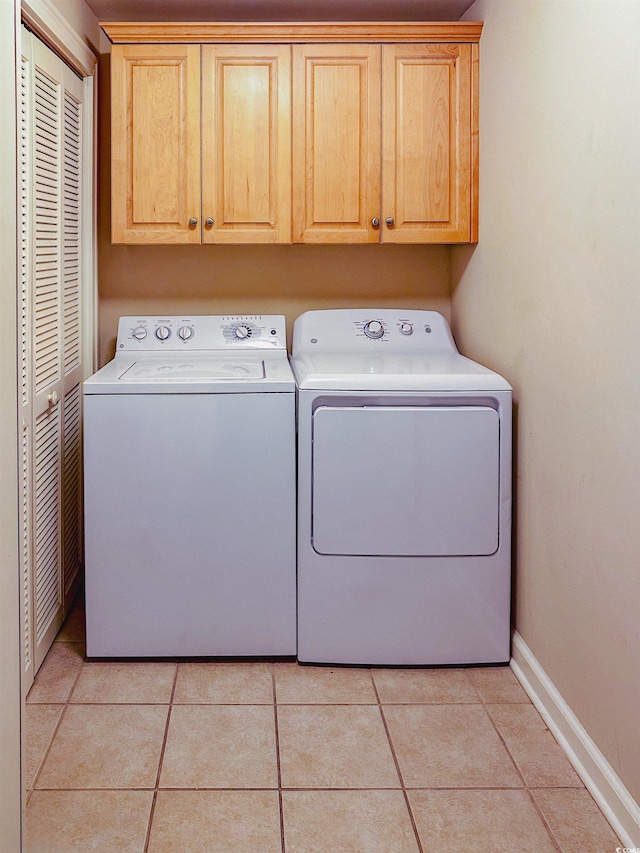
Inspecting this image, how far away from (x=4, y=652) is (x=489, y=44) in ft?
8.05

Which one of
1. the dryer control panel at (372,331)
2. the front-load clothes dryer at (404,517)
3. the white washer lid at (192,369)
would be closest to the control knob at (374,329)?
the dryer control panel at (372,331)

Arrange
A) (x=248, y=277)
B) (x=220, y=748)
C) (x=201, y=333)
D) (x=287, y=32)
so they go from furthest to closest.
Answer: (x=248, y=277) < (x=201, y=333) < (x=287, y=32) < (x=220, y=748)

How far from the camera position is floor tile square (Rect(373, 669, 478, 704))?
242cm

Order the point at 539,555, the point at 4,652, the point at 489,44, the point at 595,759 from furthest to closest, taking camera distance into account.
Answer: the point at 489,44 → the point at 539,555 → the point at 595,759 → the point at 4,652

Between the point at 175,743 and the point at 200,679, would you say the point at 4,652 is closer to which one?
the point at 175,743

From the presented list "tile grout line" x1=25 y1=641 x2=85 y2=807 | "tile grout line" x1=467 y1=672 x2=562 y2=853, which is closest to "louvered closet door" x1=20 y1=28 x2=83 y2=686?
"tile grout line" x1=25 y1=641 x2=85 y2=807

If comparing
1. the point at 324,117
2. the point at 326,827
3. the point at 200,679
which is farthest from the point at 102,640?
the point at 324,117

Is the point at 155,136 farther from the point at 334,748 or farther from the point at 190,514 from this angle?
the point at 334,748

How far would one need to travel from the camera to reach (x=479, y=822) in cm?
184

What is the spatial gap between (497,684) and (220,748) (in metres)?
0.88

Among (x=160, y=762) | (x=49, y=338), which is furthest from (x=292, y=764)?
(x=49, y=338)

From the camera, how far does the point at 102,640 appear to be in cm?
263

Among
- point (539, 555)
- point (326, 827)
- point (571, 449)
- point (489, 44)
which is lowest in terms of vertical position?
point (326, 827)

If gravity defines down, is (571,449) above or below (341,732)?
above
